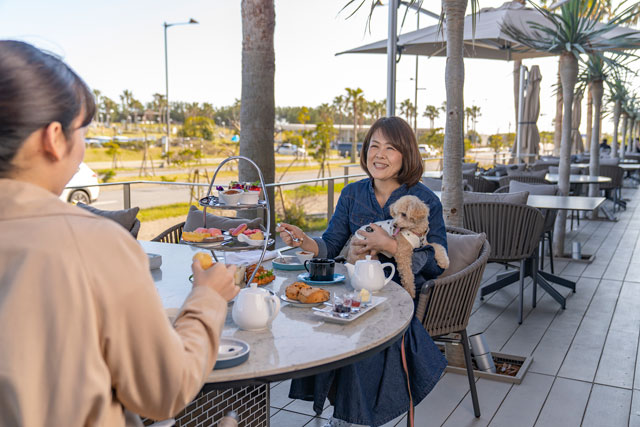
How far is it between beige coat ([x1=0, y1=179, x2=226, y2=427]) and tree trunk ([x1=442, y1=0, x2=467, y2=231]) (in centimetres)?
323

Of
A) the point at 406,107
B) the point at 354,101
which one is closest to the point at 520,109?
the point at 354,101

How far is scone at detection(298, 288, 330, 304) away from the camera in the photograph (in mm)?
1870

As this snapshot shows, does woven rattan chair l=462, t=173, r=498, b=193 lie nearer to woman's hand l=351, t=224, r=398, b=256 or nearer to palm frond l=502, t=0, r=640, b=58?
palm frond l=502, t=0, r=640, b=58

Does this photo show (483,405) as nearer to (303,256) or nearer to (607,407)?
(607,407)

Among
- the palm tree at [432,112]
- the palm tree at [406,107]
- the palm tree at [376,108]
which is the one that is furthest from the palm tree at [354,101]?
the palm tree at [432,112]

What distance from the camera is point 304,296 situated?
1.88 metres

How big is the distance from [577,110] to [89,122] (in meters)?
17.0

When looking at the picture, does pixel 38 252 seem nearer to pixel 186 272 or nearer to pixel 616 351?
pixel 186 272

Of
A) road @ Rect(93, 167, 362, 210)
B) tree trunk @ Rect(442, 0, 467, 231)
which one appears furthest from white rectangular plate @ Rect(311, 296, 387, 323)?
road @ Rect(93, 167, 362, 210)

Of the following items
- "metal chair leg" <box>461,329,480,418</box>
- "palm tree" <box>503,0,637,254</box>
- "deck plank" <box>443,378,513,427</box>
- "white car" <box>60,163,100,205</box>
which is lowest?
"deck plank" <box>443,378,513,427</box>

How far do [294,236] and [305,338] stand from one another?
945mm

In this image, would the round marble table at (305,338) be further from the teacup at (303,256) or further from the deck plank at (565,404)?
the deck plank at (565,404)

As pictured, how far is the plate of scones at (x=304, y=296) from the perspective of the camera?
1868 millimetres

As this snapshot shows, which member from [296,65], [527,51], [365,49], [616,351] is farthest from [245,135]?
[296,65]
